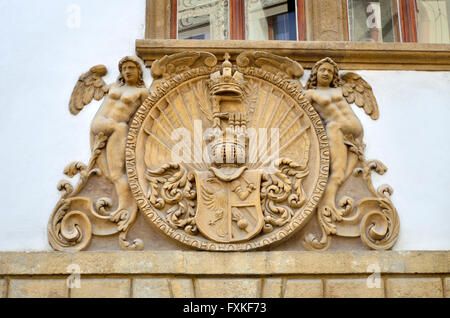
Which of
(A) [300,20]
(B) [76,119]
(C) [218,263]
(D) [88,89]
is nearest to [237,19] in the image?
(A) [300,20]

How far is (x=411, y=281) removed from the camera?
5016 mm

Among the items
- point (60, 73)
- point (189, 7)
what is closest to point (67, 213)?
point (60, 73)

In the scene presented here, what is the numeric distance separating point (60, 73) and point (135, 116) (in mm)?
722

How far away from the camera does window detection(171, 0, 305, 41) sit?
6.01 metres

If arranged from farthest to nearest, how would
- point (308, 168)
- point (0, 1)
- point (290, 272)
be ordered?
point (0, 1), point (308, 168), point (290, 272)

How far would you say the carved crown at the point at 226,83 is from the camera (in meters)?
5.42

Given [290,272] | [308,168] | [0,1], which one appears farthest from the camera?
[0,1]

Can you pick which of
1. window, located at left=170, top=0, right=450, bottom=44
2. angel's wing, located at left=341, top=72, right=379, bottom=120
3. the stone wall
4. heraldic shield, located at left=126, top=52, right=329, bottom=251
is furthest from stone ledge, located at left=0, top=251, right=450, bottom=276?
window, located at left=170, top=0, right=450, bottom=44

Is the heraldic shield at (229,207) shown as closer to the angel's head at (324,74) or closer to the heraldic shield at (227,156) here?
the heraldic shield at (227,156)

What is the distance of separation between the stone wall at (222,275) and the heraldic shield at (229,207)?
0.16m

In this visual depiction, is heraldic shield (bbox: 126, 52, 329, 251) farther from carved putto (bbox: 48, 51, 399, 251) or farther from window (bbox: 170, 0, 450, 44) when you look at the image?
window (bbox: 170, 0, 450, 44)

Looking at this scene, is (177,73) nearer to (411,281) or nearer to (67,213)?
(67,213)

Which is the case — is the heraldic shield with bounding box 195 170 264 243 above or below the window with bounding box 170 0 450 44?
below

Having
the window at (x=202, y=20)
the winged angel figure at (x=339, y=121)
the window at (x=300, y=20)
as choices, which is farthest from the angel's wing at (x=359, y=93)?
the window at (x=202, y=20)
